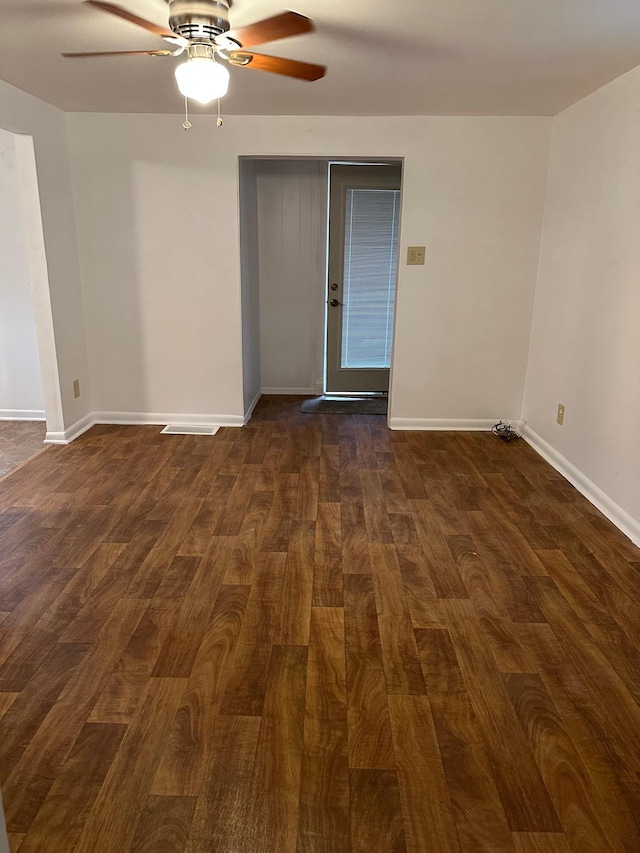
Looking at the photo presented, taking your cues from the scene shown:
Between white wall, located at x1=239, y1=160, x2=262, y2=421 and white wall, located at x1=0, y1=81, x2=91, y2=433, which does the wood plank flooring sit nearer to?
white wall, located at x1=0, y1=81, x2=91, y2=433

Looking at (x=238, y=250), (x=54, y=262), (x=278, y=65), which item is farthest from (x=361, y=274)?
(x=278, y=65)

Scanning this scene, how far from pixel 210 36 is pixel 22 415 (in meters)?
3.50

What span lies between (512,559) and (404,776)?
52.3 inches

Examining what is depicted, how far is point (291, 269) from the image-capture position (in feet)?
17.5

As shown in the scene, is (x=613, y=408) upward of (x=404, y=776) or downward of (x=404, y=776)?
upward

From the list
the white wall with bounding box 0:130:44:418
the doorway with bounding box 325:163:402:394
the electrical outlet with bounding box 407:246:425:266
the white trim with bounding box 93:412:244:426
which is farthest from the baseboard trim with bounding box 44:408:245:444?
the electrical outlet with bounding box 407:246:425:266

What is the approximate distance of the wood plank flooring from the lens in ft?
4.81

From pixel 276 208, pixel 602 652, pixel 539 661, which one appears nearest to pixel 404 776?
pixel 539 661

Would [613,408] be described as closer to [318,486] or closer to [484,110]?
[318,486]

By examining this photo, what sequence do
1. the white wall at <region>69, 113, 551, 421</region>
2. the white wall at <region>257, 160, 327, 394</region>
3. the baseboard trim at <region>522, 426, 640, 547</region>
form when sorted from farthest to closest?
the white wall at <region>257, 160, 327, 394</region> → the white wall at <region>69, 113, 551, 421</region> → the baseboard trim at <region>522, 426, 640, 547</region>

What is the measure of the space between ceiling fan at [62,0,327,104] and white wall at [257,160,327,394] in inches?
109

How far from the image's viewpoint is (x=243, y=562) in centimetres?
262

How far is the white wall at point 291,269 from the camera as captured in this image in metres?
5.12

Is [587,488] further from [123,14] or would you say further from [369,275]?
[123,14]
